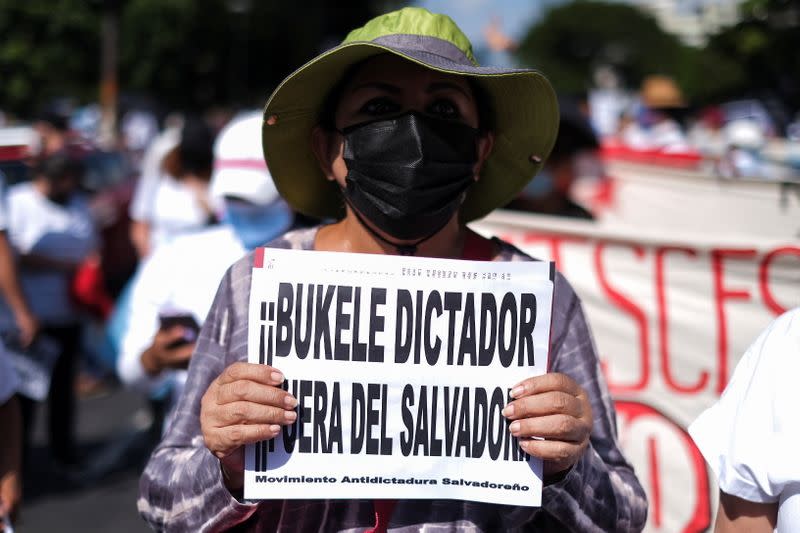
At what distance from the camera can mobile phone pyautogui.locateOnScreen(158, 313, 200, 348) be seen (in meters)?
3.05

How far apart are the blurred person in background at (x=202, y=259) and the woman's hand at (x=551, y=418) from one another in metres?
1.50

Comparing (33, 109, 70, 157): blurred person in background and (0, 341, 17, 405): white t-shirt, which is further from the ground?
(33, 109, 70, 157): blurred person in background

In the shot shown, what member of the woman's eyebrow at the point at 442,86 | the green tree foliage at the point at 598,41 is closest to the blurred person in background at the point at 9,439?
the woman's eyebrow at the point at 442,86

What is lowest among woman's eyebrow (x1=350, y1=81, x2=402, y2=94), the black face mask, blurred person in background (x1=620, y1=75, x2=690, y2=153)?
the black face mask

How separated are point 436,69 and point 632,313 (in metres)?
2.49

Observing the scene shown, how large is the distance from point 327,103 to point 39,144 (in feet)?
19.5

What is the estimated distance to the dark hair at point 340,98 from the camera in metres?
2.16

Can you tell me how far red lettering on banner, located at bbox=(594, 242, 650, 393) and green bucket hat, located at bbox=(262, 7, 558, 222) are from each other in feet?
6.13

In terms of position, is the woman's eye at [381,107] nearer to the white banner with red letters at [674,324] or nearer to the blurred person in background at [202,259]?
the blurred person in background at [202,259]

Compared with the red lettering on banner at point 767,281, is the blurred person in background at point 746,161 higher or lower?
higher

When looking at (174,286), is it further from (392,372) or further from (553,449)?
(553,449)

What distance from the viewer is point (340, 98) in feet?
7.13

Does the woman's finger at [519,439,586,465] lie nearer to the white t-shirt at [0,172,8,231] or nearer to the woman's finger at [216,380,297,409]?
the woman's finger at [216,380,297,409]

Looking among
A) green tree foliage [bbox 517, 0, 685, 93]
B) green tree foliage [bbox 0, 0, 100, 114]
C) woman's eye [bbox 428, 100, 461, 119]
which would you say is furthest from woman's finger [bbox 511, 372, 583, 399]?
green tree foliage [bbox 517, 0, 685, 93]
